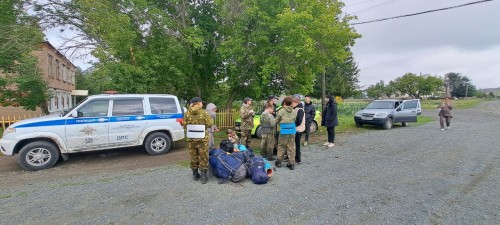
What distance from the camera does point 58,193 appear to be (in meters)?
4.42

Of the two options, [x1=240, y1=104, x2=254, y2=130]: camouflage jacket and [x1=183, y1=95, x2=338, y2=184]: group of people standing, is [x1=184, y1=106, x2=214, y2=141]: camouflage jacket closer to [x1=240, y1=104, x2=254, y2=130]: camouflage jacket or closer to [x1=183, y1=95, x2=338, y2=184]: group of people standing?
[x1=183, y1=95, x2=338, y2=184]: group of people standing

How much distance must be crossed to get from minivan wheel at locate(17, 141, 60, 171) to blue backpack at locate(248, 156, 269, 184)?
509 centimetres

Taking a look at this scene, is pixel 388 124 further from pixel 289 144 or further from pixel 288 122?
pixel 288 122

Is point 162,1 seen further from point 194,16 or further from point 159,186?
point 159,186

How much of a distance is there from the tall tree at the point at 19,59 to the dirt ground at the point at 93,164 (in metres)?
4.89

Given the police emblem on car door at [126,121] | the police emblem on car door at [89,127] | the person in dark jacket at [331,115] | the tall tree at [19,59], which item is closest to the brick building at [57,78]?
the tall tree at [19,59]

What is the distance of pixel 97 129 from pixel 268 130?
4.57m

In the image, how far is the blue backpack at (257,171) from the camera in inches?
187

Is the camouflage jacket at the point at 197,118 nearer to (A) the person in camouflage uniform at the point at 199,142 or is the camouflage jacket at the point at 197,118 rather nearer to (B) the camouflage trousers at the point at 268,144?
(A) the person in camouflage uniform at the point at 199,142

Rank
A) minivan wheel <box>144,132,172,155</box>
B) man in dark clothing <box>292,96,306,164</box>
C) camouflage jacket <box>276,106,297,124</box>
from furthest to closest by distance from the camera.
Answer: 1. minivan wheel <box>144,132,172,155</box>
2. man in dark clothing <box>292,96,306,164</box>
3. camouflage jacket <box>276,106,297,124</box>

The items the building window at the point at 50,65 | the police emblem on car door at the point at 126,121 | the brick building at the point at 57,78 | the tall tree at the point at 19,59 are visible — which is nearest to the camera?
the police emblem on car door at the point at 126,121

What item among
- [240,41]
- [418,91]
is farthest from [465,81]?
[240,41]

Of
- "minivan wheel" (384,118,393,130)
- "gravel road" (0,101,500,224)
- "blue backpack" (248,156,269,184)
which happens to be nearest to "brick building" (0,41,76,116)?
"gravel road" (0,101,500,224)

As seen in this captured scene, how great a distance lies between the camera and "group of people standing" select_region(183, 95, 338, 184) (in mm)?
4863
